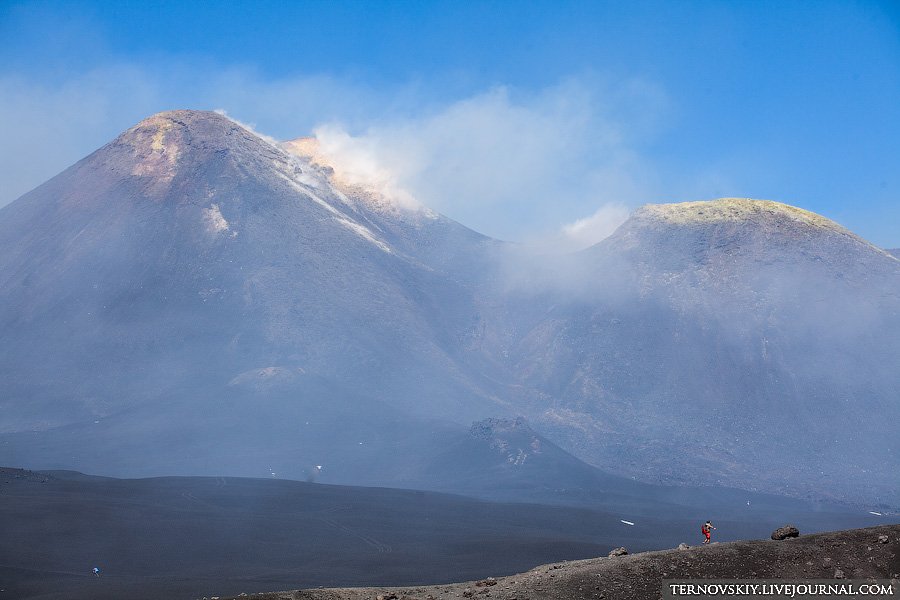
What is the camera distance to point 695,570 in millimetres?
24172

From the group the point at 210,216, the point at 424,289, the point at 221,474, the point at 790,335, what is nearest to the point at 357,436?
the point at 221,474

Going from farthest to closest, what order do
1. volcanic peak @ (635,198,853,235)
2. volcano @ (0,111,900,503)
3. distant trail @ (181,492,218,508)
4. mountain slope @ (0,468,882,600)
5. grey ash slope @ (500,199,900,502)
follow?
volcanic peak @ (635,198,853,235) → grey ash slope @ (500,199,900,502) → volcano @ (0,111,900,503) → distant trail @ (181,492,218,508) → mountain slope @ (0,468,882,600)

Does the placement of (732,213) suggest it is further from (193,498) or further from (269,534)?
(269,534)

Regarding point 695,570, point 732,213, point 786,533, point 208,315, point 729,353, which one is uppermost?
point 732,213

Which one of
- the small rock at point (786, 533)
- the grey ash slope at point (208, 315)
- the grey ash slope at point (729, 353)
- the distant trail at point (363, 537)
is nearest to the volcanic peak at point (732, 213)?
the grey ash slope at point (729, 353)

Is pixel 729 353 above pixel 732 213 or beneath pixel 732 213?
beneath

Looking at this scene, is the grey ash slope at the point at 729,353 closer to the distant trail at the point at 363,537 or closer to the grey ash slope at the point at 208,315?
the grey ash slope at the point at 208,315

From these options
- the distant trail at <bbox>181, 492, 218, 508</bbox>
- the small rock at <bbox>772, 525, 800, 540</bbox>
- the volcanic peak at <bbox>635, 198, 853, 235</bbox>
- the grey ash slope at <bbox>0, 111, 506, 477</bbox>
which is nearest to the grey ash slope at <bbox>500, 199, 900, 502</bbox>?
the volcanic peak at <bbox>635, 198, 853, 235</bbox>

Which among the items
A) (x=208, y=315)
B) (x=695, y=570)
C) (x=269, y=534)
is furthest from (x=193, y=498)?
(x=208, y=315)

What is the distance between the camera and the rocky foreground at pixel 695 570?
2331cm

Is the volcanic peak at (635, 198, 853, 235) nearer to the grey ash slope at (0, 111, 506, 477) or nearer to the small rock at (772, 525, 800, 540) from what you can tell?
the grey ash slope at (0, 111, 506, 477)

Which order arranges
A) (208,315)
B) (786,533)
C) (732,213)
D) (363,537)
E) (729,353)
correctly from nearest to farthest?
1. (786,533)
2. (363,537)
3. (208,315)
4. (729,353)
5. (732,213)

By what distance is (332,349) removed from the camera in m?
142

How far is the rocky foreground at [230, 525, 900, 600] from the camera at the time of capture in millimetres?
23312
